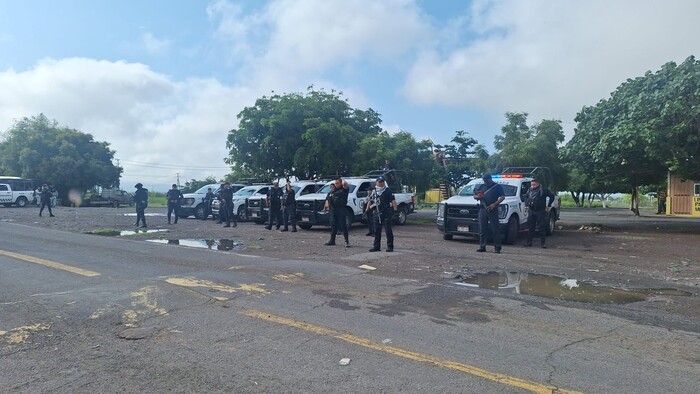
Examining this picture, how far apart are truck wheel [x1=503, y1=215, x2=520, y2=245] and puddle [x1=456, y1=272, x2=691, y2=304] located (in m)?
5.31

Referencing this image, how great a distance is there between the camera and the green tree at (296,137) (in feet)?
81.4

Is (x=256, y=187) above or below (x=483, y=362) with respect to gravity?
above

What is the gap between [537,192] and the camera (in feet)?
45.6

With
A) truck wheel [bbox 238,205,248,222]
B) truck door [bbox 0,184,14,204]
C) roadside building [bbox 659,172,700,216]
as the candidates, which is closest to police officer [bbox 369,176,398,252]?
truck wheel [bbox 238,205,248,222]

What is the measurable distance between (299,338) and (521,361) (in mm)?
2149

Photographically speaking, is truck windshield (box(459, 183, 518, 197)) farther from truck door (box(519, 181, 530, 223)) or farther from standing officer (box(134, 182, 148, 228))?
standing officer (box(134, 182, 148, 228))

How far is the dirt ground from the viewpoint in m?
8.12

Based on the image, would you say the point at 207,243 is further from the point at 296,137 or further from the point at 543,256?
the point at 296,137

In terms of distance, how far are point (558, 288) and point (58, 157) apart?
46160 mm

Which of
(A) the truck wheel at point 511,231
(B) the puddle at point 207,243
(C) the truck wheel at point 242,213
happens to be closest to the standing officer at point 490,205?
(A) the truck wheel at point 511,231

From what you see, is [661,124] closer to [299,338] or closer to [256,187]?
[299,338]

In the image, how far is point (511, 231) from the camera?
14664mm

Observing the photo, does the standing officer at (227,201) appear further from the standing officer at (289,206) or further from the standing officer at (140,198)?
the standing officer at (289,206)

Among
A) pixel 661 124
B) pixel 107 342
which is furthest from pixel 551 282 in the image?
pixel 661 124
